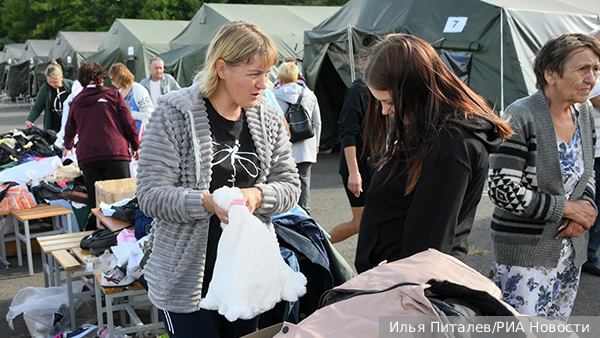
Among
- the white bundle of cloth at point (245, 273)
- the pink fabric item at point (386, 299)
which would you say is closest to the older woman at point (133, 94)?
the white bundle of cloth at point (245, 273)

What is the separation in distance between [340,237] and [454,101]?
9.96ft

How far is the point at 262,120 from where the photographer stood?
2.22 meters

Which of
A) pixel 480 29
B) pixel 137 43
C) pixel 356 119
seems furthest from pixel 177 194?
pixel 137 43

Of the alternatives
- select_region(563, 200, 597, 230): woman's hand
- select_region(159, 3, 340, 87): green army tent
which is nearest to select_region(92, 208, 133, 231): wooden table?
select_region(563, 200, 597, 230): woman's hand

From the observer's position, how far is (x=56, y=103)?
26.3 feet

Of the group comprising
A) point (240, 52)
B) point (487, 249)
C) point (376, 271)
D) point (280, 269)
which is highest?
point (240, 52)

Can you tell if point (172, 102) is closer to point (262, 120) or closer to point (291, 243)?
point (262, 120)

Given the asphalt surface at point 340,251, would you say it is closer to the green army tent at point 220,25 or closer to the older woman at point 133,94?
the older woman at point 133,94

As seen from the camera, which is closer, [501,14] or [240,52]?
[240,52]

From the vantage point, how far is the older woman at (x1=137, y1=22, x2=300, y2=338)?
76.6 inches

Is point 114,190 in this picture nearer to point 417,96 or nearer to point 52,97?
point 417,96

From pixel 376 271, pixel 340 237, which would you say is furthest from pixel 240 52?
pixel 340 237

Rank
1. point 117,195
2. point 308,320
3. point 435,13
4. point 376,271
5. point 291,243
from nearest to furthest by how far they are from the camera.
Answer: point 308,320
point 376,271
point 291,243
point 117,195
point 435,13

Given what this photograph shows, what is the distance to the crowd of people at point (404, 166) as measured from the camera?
172 cm
